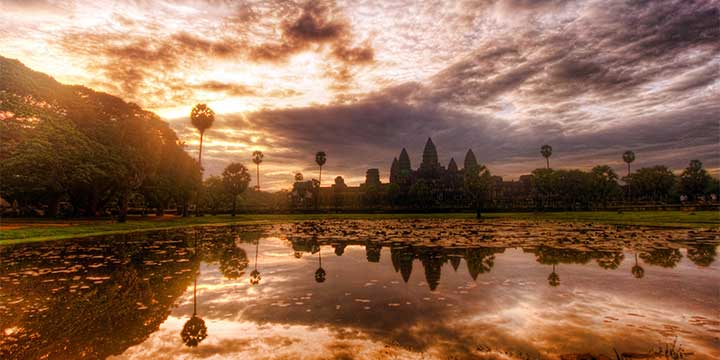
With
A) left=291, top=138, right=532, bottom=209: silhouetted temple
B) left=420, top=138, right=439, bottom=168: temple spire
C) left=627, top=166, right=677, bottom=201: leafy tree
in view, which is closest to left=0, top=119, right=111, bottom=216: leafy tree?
left=291, top=138, right=532, bottom=209: silhouetted temple

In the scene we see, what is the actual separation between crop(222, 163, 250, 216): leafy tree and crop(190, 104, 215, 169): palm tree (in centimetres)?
1089

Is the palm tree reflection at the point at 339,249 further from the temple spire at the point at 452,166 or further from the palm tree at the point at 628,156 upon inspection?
the palm tree at the point at 628,156

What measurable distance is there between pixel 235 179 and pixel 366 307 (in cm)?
5739

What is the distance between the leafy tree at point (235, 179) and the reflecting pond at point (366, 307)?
47.1 m

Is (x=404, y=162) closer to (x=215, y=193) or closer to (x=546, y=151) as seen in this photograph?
(x=546, y=151)

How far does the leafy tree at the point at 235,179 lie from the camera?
59219 mm

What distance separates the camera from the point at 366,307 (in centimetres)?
687

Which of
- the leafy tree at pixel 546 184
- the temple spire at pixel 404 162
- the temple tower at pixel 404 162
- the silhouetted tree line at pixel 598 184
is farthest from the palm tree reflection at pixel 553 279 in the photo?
the temple spire at pixel 404 162

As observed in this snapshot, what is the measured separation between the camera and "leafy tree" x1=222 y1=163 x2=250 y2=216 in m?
59.2

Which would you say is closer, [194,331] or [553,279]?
[194,331]

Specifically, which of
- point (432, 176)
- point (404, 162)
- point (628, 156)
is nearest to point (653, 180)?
point (628, 156)

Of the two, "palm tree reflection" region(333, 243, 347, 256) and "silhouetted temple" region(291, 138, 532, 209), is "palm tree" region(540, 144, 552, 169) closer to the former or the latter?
"silhouetted temple" region(291, 138, 532, 209)

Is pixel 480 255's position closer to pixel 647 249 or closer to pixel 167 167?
pixel 647 249

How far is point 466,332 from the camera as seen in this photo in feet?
Answer: 17.7
